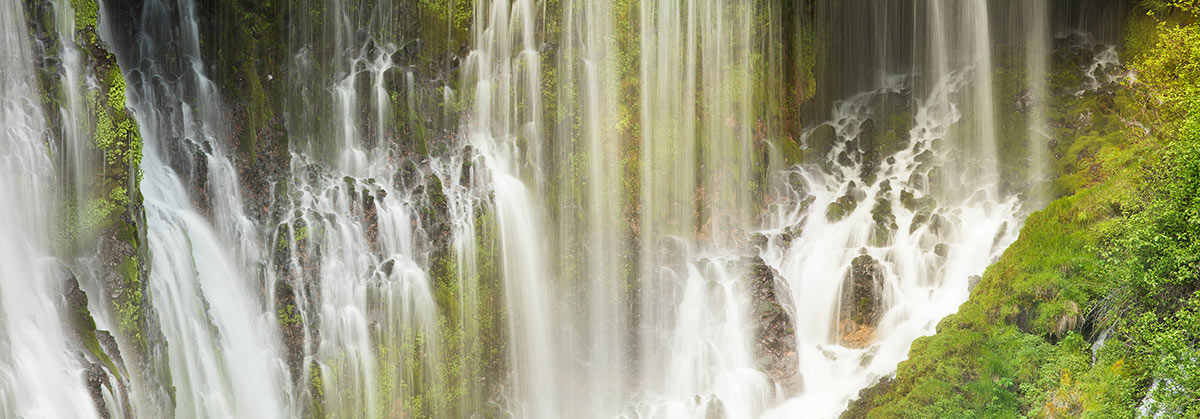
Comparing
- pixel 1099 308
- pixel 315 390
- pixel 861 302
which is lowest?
pixel 1099 308

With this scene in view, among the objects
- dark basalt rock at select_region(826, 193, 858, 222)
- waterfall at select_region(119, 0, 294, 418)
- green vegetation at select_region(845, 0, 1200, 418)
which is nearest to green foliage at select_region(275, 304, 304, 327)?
waterfall at select_region(119, 0, 294, 418)

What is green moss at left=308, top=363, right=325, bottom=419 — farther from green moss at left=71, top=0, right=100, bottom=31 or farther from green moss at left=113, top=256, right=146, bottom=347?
green moss at left=71, top=0, right=100, bottom=31

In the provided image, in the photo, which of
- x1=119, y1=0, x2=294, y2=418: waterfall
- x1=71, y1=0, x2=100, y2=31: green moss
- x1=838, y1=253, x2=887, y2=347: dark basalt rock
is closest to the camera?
x1=71, y1=0, x2=100, y2=31: green moss

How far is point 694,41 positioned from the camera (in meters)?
21.2

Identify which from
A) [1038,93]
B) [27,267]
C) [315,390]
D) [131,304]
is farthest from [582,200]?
[27,267]

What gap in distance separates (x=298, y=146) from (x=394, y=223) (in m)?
2.17

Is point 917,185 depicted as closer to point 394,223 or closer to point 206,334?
point 394,223

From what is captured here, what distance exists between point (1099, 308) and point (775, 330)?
252 inches

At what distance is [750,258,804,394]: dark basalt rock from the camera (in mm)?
20203

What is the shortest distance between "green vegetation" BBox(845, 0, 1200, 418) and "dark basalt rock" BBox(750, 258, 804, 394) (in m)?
2.44

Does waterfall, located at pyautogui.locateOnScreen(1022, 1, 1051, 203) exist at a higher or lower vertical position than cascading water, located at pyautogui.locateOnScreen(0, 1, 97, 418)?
higher

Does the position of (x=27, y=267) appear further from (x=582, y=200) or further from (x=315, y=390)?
(x=582, y=200)

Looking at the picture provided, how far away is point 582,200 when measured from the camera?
69.7ft

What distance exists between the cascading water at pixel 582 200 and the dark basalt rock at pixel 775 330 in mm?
42
